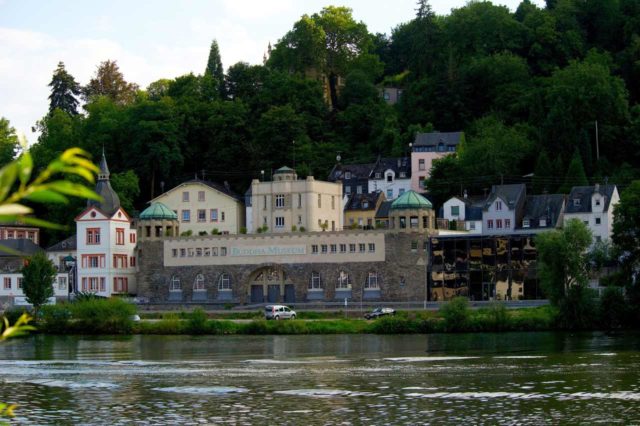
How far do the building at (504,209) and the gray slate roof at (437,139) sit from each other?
16920mm

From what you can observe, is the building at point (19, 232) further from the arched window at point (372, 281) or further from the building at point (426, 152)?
the building at point (426, 152)

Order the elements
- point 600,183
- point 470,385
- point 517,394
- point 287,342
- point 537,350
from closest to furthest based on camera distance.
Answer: point 517,394 → point 470,385 → point 537,350 → point 287,342 → point 600,183

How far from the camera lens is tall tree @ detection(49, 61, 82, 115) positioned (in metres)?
152

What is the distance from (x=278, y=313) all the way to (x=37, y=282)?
18.6 metres

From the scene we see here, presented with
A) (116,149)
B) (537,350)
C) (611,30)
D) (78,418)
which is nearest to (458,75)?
(611,30)

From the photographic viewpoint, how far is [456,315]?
2899 inches

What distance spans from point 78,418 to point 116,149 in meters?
97.4

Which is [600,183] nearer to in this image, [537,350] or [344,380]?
[537,350]

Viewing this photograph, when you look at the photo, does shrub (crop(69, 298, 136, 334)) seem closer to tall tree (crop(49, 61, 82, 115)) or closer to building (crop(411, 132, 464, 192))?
building (crop(411, 132, 464, 192))

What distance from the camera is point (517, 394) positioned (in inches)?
1479

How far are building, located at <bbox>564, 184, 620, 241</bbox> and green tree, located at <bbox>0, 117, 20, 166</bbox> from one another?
63547 mm

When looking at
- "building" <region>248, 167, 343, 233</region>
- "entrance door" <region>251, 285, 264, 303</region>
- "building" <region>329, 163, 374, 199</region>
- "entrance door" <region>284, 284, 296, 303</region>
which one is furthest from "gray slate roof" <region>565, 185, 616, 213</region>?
"building" <region>329, 163, 374, 199</region>

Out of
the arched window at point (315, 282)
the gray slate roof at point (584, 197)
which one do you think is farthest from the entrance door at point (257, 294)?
the gray slate roof at point (584, 197)

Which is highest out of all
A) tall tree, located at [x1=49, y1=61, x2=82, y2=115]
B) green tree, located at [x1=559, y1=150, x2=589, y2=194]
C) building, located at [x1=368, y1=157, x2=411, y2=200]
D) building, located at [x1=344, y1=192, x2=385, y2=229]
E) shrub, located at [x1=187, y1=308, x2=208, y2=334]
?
tall tree, located at [x1=49, y1=61, x2=82, y2=115]
